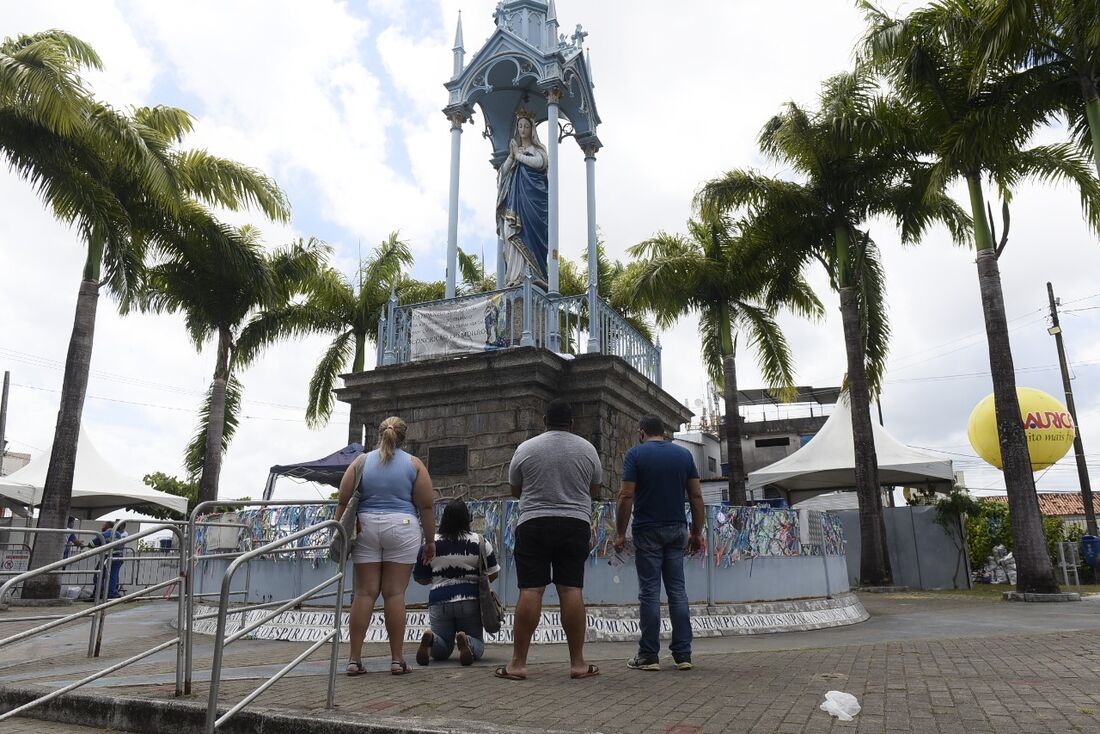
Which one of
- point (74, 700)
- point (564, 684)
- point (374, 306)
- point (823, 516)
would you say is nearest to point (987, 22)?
point (823, 516)

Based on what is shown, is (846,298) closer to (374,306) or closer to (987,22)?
(987,22)

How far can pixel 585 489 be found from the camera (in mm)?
5254

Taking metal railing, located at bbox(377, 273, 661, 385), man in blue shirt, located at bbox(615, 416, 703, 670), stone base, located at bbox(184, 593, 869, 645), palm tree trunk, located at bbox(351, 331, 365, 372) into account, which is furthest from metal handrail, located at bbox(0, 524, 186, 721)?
palm tree trunk, located at bbox(351, 331, 365, 372)

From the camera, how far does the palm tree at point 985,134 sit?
475 inches

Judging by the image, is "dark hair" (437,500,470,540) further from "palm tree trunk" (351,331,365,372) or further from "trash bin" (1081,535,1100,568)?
"trash bin" (1081,535,1100,568)

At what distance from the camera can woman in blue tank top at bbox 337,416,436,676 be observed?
5152 mm

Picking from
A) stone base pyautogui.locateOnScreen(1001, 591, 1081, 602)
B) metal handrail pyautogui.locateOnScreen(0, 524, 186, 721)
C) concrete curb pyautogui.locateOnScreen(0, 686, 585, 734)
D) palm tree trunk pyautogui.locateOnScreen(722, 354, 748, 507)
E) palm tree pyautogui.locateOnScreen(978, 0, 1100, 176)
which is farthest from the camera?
palm tree trunk pyautogui.locateOnScreen(722, 354, 748, 507)

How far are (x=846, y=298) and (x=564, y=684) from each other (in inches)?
548

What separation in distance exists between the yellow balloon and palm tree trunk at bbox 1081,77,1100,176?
10.2 m

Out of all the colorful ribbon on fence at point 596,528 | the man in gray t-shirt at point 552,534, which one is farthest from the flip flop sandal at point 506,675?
the colorful ribbon on fence at point 596,528

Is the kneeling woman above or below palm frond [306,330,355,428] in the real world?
below

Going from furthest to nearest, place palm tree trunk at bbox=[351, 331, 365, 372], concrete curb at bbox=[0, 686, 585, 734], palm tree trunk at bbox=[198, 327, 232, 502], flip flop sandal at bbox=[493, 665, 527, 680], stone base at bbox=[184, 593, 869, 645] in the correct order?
palm tree trunk at bbox=[351, 331, 365, 372] < palm tree trunk at bbox=[198, 327, 232, 502] < stone base at bbox=[184, 593, 869, 645] < flip flop sandal at bbox=[493, 665, 527, 680] < concrete curb at bbox=[0, 686, 585, 734]

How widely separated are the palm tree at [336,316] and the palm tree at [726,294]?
6558mm

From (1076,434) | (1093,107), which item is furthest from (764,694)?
(1076,434)
